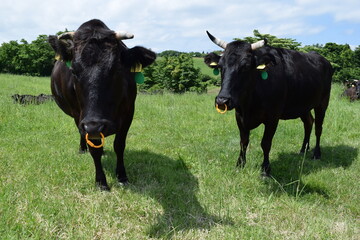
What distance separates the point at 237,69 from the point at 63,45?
2.27 meters

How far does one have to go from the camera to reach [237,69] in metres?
4.38

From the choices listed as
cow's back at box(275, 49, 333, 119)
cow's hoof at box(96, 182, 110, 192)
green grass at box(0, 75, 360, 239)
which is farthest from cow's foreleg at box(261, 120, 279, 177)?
cow's hoof at box(96, 182, 110, 192)

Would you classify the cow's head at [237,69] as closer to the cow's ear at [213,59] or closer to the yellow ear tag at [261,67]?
the yellow ear tag at [261,67]

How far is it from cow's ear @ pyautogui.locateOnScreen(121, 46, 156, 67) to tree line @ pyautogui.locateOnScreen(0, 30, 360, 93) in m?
40.0

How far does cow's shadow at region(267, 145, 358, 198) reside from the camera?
15.2ft

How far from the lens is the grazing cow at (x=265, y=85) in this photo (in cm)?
441

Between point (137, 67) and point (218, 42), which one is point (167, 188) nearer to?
point (137, 67)

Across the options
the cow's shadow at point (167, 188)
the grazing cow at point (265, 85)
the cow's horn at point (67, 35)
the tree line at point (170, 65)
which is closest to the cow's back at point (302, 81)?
the grazing cow at point (265, 85)

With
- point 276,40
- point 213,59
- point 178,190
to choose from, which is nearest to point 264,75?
point 213,59

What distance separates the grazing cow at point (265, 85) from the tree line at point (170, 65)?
123 feet

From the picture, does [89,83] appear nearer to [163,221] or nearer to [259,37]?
[163,221]

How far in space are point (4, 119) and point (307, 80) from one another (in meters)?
7.34

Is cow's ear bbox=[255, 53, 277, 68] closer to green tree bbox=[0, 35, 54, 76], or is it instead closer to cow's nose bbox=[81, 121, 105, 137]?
cow's nose bbox=[81, 121, 105, 137]

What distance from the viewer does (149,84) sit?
55.7m
